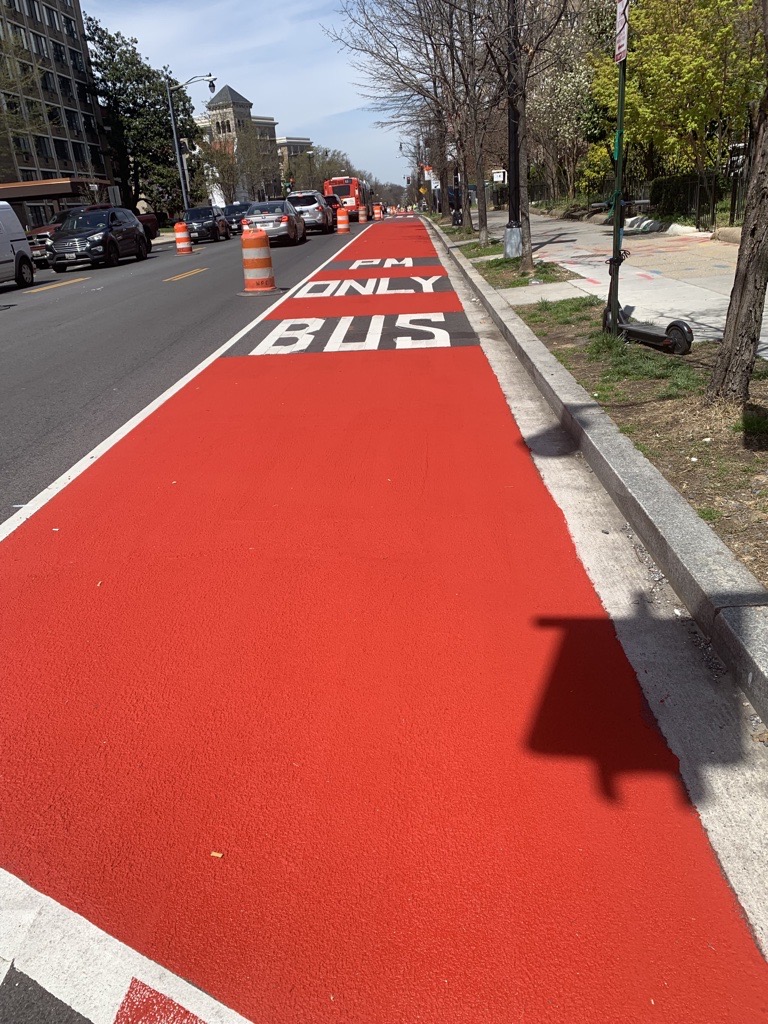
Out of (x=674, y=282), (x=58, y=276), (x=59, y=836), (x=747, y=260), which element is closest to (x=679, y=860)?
(x=59, y=836)

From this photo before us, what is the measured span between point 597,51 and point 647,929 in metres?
29.2

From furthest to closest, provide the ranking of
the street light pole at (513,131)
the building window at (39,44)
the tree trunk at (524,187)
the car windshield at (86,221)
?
the building window at (39,44), the car windshield at (86,221), the tree trunk at (524,187), the street light pole at (513,131)

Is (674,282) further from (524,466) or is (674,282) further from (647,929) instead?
(647,929)

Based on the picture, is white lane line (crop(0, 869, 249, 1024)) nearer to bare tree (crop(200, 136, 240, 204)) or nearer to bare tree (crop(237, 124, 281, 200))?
bare tree (crop(200, 136, 240, 204))

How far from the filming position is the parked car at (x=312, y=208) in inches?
1491

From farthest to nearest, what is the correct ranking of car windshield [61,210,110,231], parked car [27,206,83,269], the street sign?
1. parked car [27,206,83,269]
2. car windshield [61,210,110,231]
3. the street sign

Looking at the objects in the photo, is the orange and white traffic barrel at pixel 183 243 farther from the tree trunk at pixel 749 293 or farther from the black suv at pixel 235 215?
the tree trunk at pixel 749 293

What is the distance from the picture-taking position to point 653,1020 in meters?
1.91

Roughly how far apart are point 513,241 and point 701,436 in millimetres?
→ 13263

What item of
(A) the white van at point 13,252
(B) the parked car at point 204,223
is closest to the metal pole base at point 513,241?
(A) the white van at point 13,252

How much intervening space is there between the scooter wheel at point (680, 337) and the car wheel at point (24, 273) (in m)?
19.3

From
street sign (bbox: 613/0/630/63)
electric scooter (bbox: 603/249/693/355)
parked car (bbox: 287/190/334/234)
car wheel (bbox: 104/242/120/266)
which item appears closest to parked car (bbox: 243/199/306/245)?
car wheel (bbox: 104/242/120/266)

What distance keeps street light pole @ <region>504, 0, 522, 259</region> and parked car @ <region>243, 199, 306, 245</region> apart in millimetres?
14441

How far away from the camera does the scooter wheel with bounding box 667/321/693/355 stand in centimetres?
725
